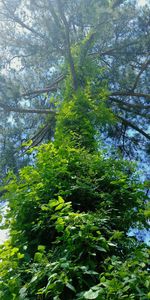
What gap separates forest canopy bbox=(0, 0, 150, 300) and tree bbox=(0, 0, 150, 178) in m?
0.02

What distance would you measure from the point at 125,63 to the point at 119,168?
519 centimetres

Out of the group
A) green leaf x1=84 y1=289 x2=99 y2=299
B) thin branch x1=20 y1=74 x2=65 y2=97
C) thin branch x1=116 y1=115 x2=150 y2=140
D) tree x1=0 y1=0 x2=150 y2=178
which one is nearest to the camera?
green leaf x1=84 y1=289 x2=99 y2=299

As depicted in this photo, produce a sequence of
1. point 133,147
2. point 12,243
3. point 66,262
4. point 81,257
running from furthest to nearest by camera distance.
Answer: point 133,147, point 12,243, point 81,257, point 66,262

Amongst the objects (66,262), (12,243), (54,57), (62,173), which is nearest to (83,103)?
(62,173)

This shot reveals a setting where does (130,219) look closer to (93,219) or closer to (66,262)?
(93,219)

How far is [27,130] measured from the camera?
25.3 ft

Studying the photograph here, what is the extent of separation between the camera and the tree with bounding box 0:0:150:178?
6.35 m

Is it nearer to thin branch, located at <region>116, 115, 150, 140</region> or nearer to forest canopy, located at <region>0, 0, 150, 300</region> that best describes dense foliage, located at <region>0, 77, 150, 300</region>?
forest canopy, located at <region>0, 0, 150, 300</region>

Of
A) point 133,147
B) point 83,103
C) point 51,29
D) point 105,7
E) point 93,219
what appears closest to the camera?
point 93,219

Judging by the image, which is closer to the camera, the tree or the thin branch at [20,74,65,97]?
the tree

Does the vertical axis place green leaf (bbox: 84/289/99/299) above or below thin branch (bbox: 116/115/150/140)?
below

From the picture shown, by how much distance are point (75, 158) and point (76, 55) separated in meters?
3.88

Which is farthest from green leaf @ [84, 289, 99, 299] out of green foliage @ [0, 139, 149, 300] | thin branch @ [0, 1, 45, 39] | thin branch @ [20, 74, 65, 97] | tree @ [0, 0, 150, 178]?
thin branch @ [0, 1, 45, 39]

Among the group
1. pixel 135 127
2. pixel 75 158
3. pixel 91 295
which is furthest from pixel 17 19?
pixel 91 295
